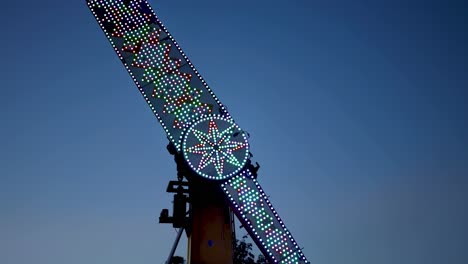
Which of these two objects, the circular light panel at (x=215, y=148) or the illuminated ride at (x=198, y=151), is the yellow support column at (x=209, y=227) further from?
the circular light panel at (x=215, y=148)

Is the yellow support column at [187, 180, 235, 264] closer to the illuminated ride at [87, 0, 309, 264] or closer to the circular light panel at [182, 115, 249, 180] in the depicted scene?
the illuminated ride at [87, 0, 309, 264]

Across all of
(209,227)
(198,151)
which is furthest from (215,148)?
(209,227)

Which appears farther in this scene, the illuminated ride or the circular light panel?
the circular light panel

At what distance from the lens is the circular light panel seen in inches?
309

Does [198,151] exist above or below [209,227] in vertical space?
above

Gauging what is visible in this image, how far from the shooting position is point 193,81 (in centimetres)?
878

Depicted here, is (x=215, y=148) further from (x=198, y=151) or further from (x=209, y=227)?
(x=209, y=227)

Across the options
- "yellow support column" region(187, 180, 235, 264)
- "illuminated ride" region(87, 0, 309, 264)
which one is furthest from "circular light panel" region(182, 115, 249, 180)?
"yellow support column" region(187, 180, 235, 264)

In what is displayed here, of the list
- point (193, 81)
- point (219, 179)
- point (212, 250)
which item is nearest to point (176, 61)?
point (193, 81)

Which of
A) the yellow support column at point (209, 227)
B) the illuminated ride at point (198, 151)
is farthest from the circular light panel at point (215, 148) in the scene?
the yellow support column at point (209, 227)

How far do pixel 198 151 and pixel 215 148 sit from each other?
1.17 ft

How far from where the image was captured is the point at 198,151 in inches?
312

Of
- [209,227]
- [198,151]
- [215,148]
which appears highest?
[215,148]

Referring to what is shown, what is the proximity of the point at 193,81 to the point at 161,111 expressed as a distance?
102 centimetres
